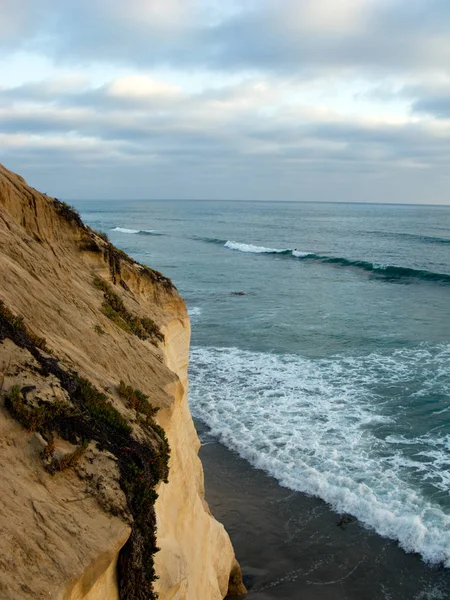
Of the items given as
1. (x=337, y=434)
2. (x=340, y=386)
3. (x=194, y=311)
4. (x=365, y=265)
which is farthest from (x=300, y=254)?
(x=337, y=434)

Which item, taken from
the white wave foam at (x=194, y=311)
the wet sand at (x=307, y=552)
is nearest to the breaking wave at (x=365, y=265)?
the white wave foam at (x=194, y=311)

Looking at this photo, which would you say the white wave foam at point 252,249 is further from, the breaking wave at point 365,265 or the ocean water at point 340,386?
the ocean water at point 340,386

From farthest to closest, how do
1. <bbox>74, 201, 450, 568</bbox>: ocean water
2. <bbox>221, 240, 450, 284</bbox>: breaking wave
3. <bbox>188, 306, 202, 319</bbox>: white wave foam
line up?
<bbox>221, 240, 450, 284</bbox>: breaking wave → <bbox>188, 306, 202, 319</bbox>: white wave foam → <bbox>74, 201, 450, 568</bbox>: ocean water

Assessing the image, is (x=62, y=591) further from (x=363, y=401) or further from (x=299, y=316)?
(x=299, y=316)

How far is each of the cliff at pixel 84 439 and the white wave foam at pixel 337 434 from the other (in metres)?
4.55

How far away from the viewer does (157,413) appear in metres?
6.80

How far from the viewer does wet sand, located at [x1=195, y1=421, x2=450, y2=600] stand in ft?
34.4

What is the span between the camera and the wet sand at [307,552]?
10.5 meters

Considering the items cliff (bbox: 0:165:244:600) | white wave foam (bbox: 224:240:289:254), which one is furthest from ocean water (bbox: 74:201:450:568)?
white wave foam (bbox: 224:240:289:254)

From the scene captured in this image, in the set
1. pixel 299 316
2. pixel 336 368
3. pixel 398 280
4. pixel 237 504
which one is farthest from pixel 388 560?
pixel 398 280

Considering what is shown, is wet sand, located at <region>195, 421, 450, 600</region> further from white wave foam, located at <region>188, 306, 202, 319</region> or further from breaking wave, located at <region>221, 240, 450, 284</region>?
breaking wave, located at <region>221, 240, 450, 284</region>

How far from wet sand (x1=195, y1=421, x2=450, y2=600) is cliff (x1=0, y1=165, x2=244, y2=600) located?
1.49 meters

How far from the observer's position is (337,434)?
54.2ft

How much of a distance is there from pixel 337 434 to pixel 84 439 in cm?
1253
